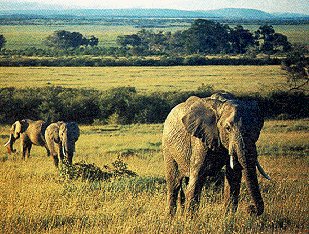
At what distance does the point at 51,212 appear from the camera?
7945 mm

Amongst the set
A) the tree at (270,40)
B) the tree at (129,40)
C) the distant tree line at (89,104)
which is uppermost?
the tree at (270,40)

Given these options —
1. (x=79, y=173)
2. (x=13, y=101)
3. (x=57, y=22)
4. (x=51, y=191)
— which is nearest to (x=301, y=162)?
(x=79, y=173)

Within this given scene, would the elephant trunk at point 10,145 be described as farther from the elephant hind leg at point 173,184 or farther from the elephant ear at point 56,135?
the elephant hind leg at point 173,184

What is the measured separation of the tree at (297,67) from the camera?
15203 mm

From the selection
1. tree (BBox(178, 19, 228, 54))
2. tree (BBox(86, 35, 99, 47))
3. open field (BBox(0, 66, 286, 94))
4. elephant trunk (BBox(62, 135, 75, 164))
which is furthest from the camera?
tree (BBox(86, 35, 99, 47))

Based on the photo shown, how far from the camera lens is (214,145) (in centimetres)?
690

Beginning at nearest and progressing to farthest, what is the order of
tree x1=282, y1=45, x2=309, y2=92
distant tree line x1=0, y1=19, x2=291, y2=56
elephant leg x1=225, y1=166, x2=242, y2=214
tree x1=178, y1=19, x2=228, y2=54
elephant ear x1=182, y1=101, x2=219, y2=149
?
elephant ear x1=182, y1=101, x2=219, y2=149 < elephant leg x1=225, y1=166, x2=242, y2=214 < tree x1=282, y1=45, x2=309, y2=92 < distant tree line x1=0, y1=19, x2=291, y2=56 < tree x1=178, y1=19, x2=228, y2=54

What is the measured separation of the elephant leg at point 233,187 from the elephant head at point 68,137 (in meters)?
5.41

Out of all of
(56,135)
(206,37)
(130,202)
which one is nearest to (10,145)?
(56,135)

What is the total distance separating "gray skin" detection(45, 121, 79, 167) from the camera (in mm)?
12305

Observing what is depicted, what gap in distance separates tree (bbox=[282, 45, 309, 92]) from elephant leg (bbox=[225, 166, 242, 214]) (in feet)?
26.9

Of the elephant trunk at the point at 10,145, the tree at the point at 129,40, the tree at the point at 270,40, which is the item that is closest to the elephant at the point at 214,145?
the elephant trunk at the point at 10,145

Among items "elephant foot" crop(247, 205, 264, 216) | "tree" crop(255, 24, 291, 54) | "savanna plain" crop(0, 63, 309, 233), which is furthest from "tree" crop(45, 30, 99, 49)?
"elephant foot" crop(247, 205, 264, 216)

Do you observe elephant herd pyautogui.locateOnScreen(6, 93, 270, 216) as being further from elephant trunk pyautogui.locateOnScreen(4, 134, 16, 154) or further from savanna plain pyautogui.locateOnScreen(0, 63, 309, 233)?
elephant trunk pyautogui.locateOnScreen(4, 134, 16, 154)
